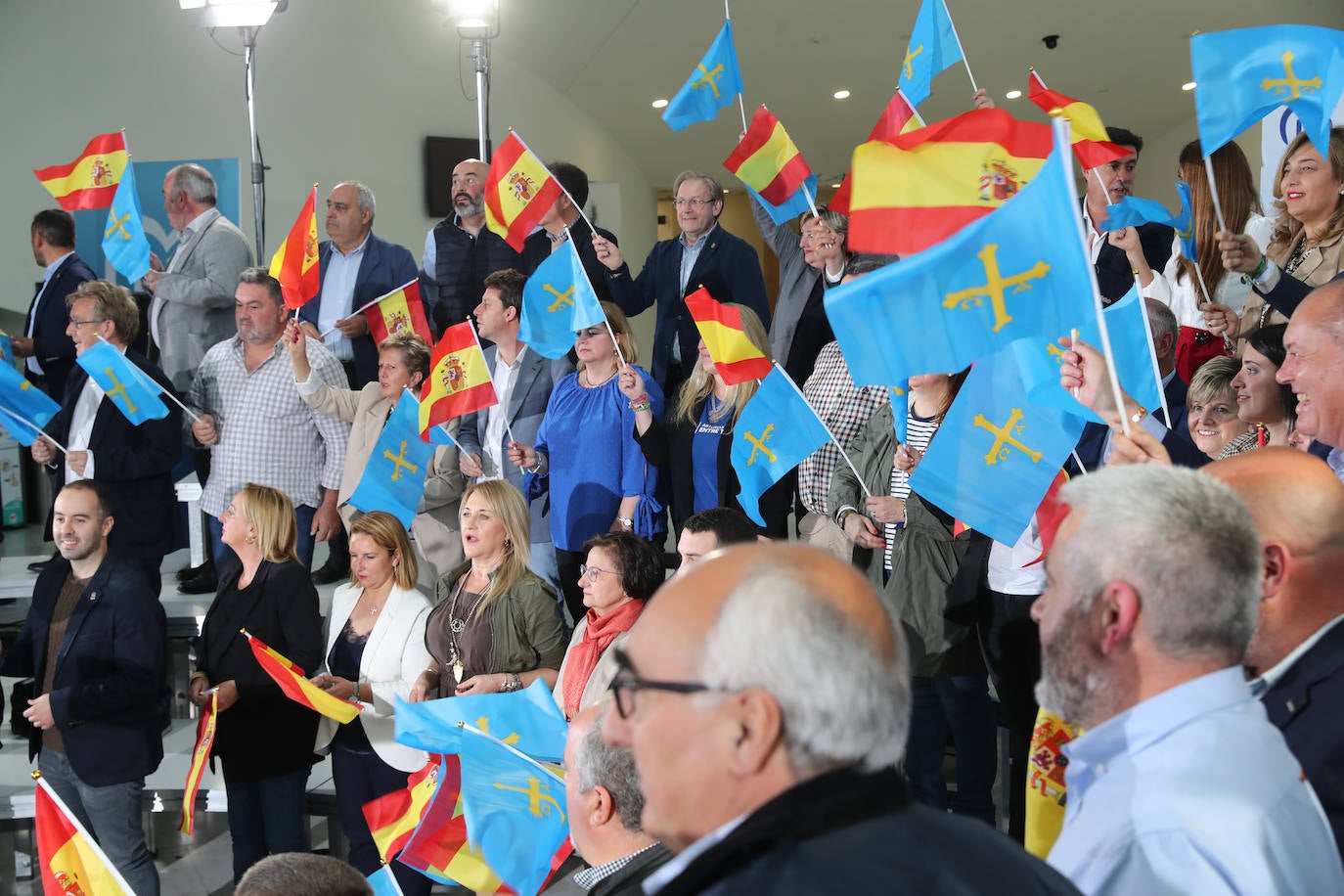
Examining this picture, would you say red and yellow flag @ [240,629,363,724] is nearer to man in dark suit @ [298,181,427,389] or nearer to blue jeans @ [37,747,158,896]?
blue jeans @ [37,747,158,896]

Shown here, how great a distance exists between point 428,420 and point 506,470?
51cm

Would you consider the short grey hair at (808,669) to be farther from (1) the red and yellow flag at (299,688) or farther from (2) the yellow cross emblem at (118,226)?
(2) the yellow cross emblem at (118,226)

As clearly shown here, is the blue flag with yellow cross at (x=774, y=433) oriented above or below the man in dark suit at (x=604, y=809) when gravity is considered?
above

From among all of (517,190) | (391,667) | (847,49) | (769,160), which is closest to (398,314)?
(517,190)

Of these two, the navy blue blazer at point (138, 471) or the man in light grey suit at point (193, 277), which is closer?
the navy blue blazer at point (138, 471)

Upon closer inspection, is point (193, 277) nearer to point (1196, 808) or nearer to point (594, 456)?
point (594, 456)

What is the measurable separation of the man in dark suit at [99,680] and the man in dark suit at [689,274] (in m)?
2.53

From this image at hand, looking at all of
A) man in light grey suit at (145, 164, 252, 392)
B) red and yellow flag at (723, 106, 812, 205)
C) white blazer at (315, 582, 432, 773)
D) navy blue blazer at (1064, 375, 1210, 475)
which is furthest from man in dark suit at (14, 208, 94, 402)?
navy blue blazer at (1064, 375, 1210, 475)

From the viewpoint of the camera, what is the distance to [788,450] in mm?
4105

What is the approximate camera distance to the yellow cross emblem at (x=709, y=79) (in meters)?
5.71

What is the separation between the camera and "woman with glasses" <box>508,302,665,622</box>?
5004 millimetres

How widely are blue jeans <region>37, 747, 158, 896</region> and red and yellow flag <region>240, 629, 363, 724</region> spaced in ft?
2.71

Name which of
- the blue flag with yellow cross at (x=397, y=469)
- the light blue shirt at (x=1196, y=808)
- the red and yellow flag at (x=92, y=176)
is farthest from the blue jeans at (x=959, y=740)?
the red and yellow flag at (x=92, y=176)

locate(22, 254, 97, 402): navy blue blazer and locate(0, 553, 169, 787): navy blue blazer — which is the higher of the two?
locate(22, 254, 97, 402): navy blue blazer
